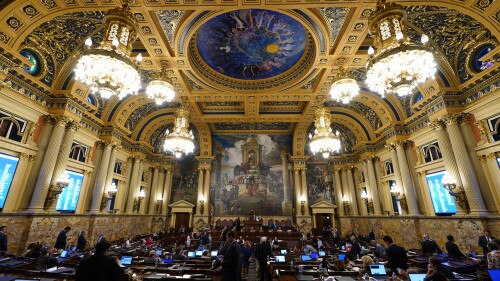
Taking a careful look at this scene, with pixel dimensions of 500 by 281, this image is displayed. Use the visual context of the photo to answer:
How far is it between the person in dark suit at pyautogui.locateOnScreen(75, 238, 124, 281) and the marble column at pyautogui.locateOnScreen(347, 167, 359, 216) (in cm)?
1833

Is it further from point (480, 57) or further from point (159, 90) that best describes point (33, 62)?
point (480, 57)

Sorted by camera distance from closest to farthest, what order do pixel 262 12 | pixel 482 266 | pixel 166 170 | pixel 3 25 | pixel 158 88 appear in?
pixel 482 266
pixel 3 25
pixel 158 88
pixel 262 12
pixel 166 170

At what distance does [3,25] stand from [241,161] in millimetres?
15730

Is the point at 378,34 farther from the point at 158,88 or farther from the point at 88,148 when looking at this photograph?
the point at 88,148

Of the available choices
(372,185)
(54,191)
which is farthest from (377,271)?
(372,185)

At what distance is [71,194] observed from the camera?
11336 millimetres

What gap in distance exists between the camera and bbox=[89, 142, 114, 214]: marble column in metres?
12.1

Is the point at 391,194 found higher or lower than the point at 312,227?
higher

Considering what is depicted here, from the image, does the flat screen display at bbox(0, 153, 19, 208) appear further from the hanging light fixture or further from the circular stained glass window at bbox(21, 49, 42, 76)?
the hanging light fixture

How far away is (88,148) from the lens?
12633mm

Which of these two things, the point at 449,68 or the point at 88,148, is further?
the point at 88,148

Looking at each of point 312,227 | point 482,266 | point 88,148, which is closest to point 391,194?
point 312,227

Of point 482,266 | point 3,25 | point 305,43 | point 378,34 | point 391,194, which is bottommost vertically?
point 482,266

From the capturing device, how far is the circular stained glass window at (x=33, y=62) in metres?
8.59
